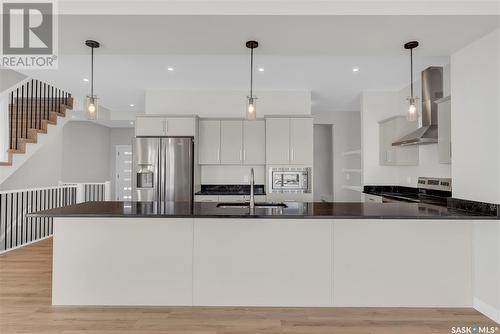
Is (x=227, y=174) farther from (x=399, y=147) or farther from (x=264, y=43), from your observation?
(x=264, y=43)

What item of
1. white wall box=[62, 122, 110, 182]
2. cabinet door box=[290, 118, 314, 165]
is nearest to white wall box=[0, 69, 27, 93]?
white wall box=[62, 122, 110, 182]

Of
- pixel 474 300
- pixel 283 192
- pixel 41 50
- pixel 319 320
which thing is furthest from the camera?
pixel 283 192

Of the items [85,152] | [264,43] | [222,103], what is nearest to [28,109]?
[85,152]

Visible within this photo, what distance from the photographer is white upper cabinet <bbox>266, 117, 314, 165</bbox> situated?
496 centimetres

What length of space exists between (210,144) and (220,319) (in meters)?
3.22

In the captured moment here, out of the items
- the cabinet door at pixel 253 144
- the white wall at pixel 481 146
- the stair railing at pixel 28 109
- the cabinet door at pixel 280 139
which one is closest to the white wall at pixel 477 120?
the white wall at pixel 481 146

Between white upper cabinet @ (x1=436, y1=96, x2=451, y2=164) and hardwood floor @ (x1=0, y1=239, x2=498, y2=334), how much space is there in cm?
184

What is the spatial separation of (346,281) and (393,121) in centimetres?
328

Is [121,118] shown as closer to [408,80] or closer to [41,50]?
[41,50]

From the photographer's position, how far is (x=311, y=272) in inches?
102

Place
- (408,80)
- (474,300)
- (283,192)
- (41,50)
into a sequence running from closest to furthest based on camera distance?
(474,300) < (41,50) < (408,80) < (283,192)

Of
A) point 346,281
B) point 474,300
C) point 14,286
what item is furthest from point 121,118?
point 474,300

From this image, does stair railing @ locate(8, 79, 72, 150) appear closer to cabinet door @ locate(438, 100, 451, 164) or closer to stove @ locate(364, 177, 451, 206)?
stove @ locate(364, 177, 451, 206)

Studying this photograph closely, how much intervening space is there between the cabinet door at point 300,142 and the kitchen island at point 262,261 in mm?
2414
